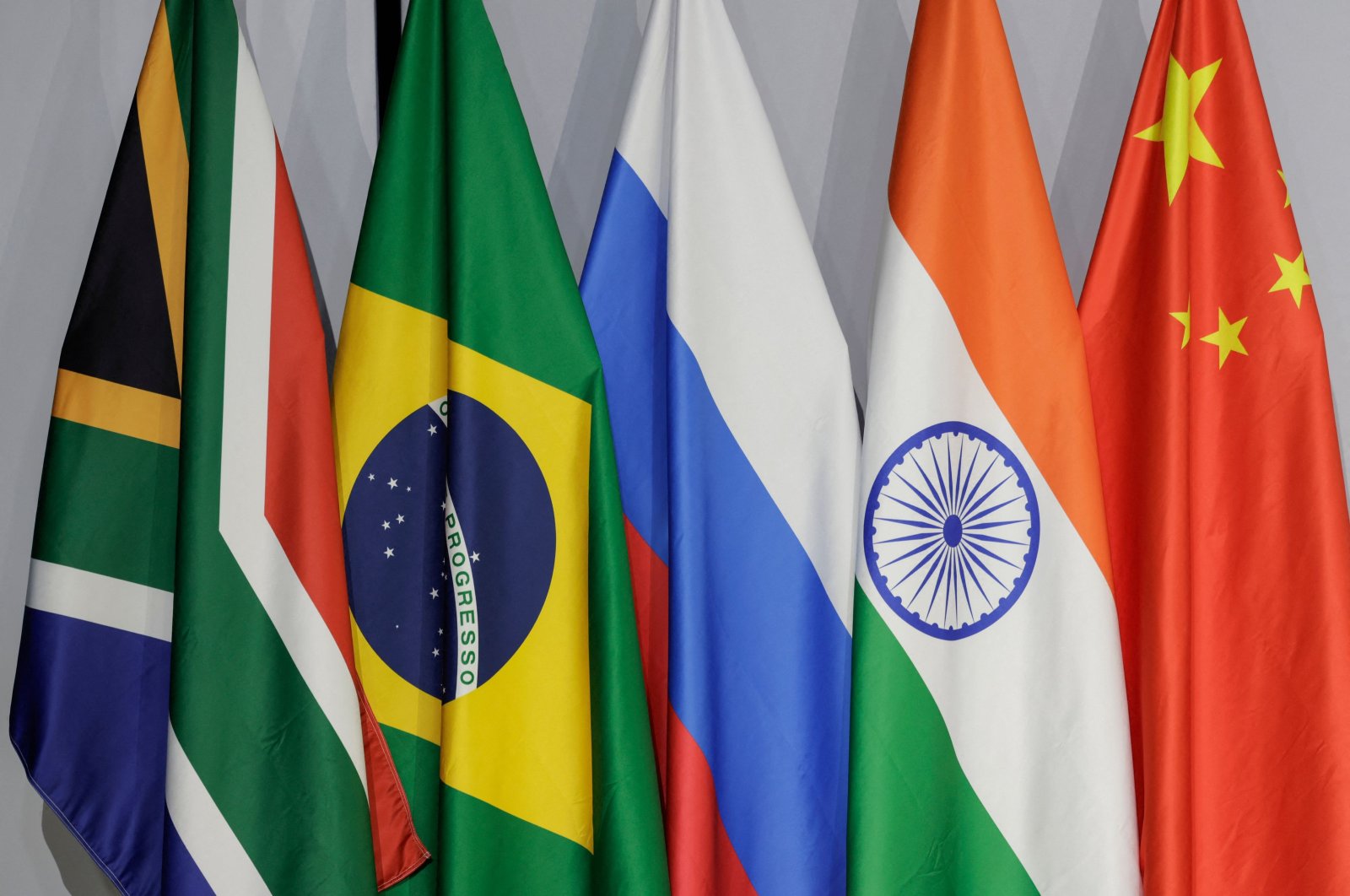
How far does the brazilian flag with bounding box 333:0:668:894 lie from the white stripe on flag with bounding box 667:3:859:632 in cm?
12

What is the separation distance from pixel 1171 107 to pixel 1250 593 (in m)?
0.43

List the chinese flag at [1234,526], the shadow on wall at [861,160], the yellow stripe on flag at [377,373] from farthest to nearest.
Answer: the shadow on wall at [861,160] → the yellow stripe on flag at [377,373] → the chinese flag at [1234,526]

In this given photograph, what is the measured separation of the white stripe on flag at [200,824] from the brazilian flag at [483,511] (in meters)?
0.15

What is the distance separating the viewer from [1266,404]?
3.39ft

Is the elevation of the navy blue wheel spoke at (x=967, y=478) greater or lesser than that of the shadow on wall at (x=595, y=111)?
lesser

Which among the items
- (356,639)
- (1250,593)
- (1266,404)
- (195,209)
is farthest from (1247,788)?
(195,209)

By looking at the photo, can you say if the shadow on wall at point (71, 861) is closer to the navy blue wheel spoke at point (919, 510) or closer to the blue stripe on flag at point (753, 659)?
the blue stripe on flag at point (753, 659)

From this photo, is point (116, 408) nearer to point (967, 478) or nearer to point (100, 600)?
point (100, 600)

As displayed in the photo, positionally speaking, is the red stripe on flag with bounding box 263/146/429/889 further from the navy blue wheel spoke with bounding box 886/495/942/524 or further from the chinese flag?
the chinese flag

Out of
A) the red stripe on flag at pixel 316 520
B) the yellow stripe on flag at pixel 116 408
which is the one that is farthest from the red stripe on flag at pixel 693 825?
the yellow stripe on flag at pixel 116 408

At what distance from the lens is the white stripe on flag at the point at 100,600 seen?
3.61ft

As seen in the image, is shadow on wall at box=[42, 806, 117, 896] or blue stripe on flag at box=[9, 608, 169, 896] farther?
shadow on wall at box=[42, 806, 117, 896]

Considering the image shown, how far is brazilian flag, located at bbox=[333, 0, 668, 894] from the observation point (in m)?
1.05

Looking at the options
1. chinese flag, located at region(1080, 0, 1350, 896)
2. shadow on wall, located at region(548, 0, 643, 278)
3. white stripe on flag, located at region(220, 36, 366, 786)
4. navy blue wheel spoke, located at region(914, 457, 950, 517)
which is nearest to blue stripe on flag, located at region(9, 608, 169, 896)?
white stripe on flag, located at region(220, 36, 366, 786)
